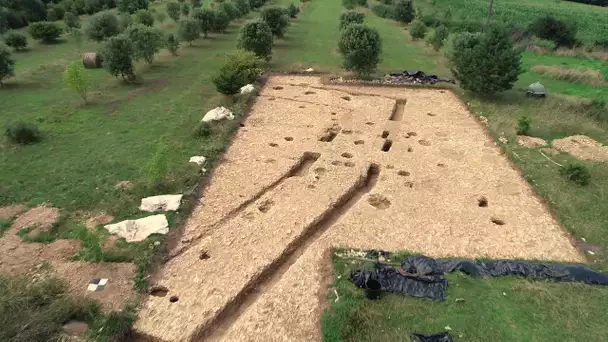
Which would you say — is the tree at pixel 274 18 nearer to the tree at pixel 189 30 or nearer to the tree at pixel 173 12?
the tree at pixel 189 30

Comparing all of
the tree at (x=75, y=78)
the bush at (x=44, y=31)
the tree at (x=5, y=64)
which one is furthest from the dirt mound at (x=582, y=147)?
the bush at (x=44, y=31)

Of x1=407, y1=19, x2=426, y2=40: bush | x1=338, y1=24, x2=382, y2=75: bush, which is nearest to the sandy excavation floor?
x1=338, y1=24, x2=382, y2=75: bush

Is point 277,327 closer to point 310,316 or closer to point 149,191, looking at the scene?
point 310,316

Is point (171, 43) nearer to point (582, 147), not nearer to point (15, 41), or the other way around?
point (15, 41)

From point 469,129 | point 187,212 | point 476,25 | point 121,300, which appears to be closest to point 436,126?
point 469,129

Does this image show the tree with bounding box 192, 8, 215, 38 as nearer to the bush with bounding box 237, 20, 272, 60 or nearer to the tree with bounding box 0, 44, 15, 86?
the bush with bounding box 237, 20, 272, 60

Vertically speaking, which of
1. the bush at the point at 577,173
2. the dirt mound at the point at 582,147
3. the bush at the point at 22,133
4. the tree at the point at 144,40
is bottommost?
the dirt mound at the point at 582,147
